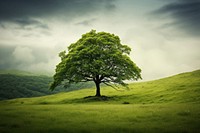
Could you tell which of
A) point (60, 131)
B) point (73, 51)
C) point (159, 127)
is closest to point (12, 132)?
point (60, 131)

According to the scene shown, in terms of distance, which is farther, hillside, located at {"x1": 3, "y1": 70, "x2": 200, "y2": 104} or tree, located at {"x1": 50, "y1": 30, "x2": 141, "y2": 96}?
tree, located at {"x1": 50, "y1": 30, "x2": 141, "y2": 96}

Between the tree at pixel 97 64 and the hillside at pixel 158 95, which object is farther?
the tree at pixel 97 64

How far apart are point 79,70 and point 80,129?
34.5 metres

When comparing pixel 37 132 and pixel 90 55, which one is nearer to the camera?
pixel 37 132

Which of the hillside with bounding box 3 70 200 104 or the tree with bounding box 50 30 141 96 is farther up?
the tree with bounding box 50 30 141 96

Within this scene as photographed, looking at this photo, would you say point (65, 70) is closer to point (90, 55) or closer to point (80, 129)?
point (90, 55)

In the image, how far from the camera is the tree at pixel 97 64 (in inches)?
1906

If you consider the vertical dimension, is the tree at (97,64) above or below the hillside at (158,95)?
above

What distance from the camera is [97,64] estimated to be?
155 ft

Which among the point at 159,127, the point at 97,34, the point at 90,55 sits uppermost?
the point at 97,34

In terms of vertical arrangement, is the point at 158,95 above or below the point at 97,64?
below

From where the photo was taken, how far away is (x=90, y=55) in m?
49.8

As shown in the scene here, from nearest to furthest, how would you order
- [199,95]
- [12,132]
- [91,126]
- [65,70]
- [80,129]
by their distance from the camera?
[12,132]
[80,129]
[91,126]
[199,95]
[65,70]

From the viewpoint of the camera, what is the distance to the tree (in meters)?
48.4
